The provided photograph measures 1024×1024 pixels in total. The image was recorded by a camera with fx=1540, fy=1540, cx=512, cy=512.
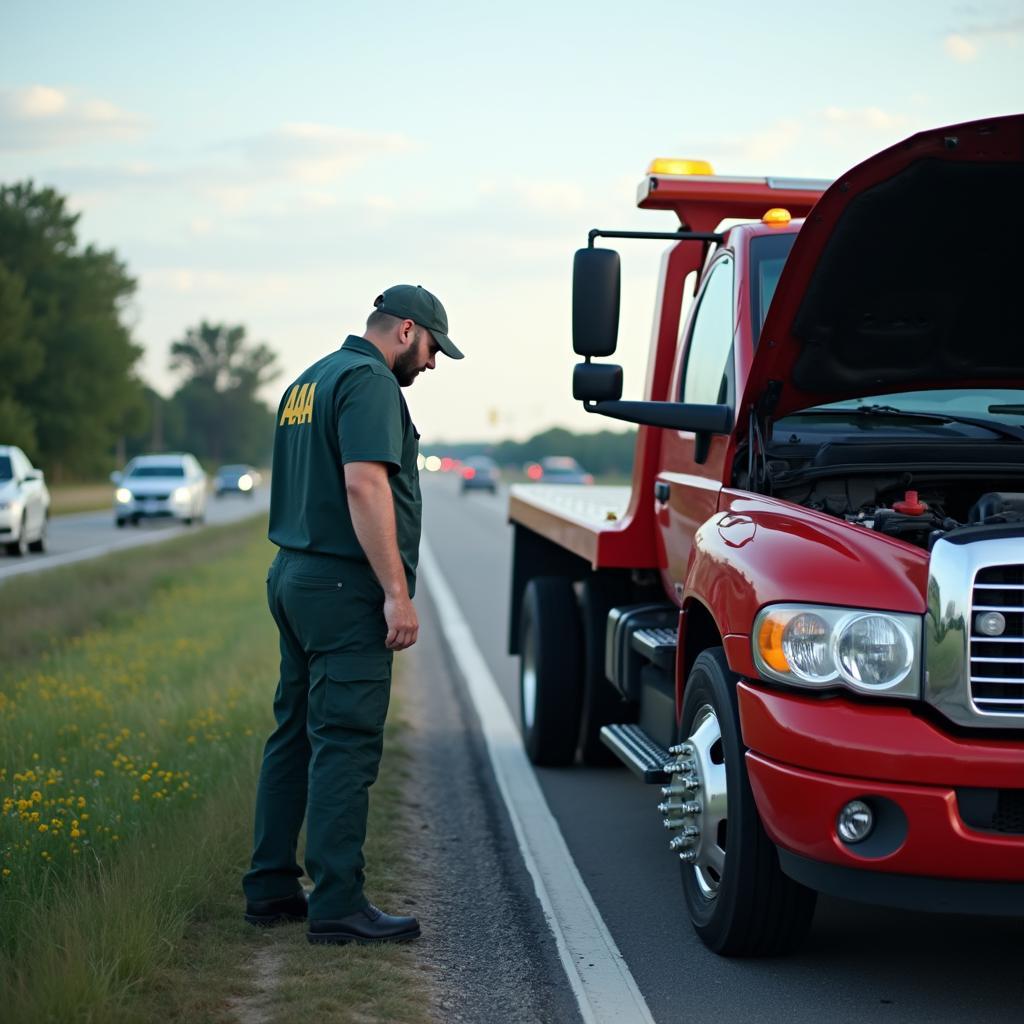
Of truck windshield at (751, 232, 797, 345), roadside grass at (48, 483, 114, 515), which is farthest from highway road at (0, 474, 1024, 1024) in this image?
roadside grass at (48, 483, 114, 515)

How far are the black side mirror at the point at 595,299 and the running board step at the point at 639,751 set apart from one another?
1.40 m

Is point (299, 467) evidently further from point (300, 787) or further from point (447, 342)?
point (300, 787)

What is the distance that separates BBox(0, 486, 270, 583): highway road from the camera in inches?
909

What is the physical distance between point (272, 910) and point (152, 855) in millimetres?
659

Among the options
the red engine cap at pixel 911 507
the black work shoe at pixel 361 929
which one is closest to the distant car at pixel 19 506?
the black work shoe at pixel 361 929

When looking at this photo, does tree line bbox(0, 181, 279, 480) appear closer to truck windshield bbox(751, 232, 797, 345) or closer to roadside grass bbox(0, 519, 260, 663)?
roadside grass bbox(0, 519, 260, 663)

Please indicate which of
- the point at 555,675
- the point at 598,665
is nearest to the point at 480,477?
the point at 555,675

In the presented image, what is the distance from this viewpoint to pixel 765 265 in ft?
18.7

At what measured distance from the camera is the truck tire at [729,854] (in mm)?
4289

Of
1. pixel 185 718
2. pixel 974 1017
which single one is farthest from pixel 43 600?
pixel 974 1017

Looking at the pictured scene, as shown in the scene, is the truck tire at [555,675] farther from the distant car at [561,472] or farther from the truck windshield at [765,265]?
the distant car at [561,472]

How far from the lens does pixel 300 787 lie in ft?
16.0

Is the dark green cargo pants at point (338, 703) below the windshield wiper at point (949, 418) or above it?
below

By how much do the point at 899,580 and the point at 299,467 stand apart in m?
1.88
